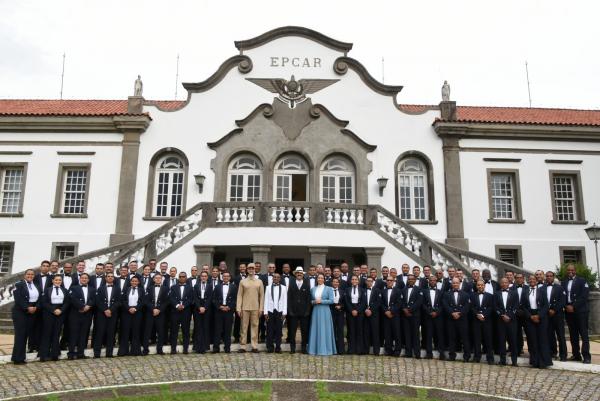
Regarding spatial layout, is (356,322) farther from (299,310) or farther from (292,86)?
(292,86)

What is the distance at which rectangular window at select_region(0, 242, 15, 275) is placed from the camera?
17516 mm

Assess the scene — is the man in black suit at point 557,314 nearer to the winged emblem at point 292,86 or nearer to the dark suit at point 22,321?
the dark suit at point 22,321

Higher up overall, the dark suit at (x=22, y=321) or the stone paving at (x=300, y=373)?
the dark suit at (x=22, y=321)

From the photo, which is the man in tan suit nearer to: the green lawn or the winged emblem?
the green lawn

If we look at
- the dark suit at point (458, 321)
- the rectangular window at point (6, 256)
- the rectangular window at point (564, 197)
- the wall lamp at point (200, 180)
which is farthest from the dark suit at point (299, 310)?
the rectangular window at point (564, 197)

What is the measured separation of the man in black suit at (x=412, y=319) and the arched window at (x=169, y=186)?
10.7m

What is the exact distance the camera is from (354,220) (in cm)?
1559

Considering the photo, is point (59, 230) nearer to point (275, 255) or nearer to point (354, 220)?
point (275, 255)

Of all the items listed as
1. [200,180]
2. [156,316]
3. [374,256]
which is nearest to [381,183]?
[374,256]

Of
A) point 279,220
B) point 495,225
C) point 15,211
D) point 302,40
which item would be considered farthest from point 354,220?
point 15,211

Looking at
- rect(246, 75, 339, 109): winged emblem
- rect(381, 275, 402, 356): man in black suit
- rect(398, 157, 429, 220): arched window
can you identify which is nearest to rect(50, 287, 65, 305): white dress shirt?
rect(381, 275, 402, 356): man in black suit

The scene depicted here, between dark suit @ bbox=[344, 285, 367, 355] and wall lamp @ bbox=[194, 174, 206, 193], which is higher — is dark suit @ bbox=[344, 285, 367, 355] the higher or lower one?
the lower one

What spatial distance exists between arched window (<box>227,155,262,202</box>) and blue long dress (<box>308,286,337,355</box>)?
29.1 feet

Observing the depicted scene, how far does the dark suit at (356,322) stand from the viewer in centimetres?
952
